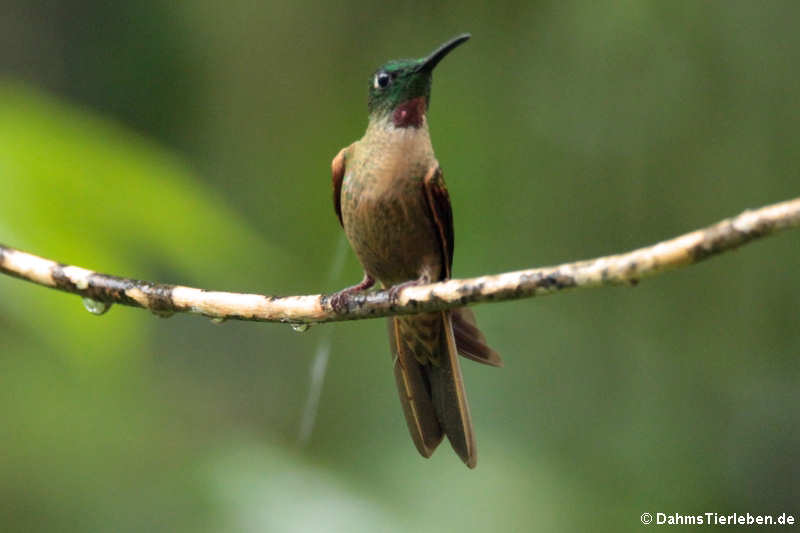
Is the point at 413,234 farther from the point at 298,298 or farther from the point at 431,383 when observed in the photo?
the point at 298,298

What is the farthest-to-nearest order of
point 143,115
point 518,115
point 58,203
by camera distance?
1. point 143,115
2. point 518,115
3. point 58,203

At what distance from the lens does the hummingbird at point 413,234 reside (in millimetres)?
3309

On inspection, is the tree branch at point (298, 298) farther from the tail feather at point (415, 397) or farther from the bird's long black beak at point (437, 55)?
the bird's long black beak at point (437, 55)

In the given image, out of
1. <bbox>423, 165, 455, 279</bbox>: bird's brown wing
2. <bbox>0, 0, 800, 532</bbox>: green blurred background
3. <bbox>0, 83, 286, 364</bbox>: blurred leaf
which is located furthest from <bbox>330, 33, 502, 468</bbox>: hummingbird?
<bbox>0, 0, 800, 532</bbox>: green blurred background

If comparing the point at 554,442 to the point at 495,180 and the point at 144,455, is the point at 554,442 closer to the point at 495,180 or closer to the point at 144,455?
the point at 495,180

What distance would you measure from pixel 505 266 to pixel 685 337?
128cm

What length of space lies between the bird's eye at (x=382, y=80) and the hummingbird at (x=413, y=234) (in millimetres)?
11

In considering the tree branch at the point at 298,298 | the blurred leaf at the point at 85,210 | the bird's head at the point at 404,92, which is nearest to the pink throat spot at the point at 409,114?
the bird's head at the point at 404,92

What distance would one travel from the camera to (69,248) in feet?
8.14

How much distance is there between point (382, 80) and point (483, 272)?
1925 millimetres

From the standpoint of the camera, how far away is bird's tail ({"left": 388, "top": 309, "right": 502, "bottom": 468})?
128 inches

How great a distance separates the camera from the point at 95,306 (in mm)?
2754

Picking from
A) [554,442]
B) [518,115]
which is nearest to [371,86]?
[518,115]

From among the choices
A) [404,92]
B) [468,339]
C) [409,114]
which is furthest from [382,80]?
[468,339]
